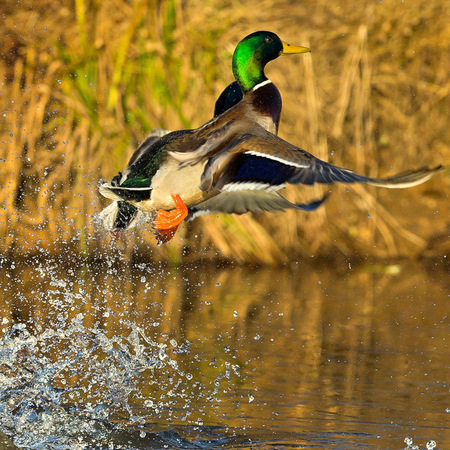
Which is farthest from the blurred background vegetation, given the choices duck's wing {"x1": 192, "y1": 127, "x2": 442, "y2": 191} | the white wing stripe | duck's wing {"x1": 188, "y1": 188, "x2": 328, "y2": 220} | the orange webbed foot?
the white wing stripe

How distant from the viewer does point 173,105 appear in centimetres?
838

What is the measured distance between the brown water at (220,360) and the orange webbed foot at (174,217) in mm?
701

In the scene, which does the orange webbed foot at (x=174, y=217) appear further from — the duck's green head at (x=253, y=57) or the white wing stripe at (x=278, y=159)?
the duck's green head at (x=253, y=57)

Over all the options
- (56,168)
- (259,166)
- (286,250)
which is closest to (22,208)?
(56,168)

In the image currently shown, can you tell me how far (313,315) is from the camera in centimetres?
677

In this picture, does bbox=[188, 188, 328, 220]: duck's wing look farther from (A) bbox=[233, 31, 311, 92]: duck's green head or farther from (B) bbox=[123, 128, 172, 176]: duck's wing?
(A) bbox=[233, 31, 311, 92]: duck's green head

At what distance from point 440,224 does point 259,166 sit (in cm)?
559

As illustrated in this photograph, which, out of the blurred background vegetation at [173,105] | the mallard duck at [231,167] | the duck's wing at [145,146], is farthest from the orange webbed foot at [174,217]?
the blurred background vegetation at [173,105]

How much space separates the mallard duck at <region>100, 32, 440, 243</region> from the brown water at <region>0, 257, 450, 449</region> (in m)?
0.74

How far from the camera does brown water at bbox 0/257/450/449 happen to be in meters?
4.21

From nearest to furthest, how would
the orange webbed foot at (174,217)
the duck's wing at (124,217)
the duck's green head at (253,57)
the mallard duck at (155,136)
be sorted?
the orange webbed foot at (174,217)
the mallard duck at (155,136)
the duck's wing at (124,217)
the duck's green head at (253,57)

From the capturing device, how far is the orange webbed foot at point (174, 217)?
439 cm

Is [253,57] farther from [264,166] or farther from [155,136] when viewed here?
[264,166]

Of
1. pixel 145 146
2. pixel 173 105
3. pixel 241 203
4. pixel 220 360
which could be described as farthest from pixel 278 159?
pixel 173 105
